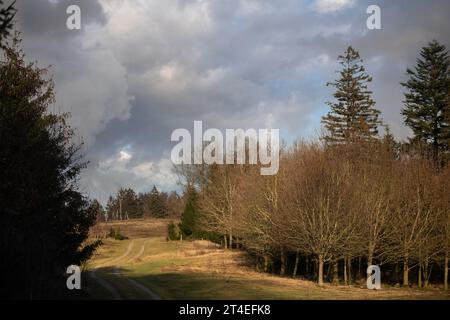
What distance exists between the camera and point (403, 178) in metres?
39.8

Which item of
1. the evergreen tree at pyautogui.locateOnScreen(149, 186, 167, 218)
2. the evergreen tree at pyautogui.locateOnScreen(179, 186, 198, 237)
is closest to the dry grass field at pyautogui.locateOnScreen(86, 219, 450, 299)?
the evergreen tree at pyautogui.locateOnScreen(179, 186, 198, 237)

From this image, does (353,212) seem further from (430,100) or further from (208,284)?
(430,100)

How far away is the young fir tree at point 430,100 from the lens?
53969mm

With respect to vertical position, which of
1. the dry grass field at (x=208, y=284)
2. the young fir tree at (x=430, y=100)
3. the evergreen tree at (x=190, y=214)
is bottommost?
the dry grass field at (x=208, y=284)

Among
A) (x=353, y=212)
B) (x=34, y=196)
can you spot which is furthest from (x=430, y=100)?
(x=34, y=196)

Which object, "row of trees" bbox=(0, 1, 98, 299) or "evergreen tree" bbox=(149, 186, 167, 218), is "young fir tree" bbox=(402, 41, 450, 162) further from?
"evergreen tree" bbox=(149, 186, 167, 218)

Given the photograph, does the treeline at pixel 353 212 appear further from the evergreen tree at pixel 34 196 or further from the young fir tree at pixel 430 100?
the evergreen tree at pixel 34 196

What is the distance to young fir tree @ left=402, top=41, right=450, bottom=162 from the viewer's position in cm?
5397

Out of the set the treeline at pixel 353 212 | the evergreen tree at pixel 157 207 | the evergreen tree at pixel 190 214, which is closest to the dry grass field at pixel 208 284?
the treeline at pixel 353 212

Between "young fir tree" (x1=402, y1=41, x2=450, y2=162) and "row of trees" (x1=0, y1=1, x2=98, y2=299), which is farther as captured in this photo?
"young fir tree" (x1=402, y1=41, x2=450, y2=162)

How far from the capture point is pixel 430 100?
56094 millimetres

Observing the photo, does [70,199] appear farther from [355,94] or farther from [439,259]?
[355,94]

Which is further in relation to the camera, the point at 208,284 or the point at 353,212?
the point at 353,212

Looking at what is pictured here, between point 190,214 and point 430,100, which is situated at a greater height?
point 430,100
